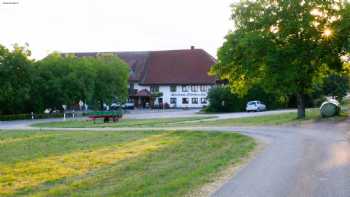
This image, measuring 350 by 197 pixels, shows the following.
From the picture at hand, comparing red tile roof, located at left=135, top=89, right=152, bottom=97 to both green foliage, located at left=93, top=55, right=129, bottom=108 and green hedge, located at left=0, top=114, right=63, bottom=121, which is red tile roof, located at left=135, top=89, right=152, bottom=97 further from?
green hedge, located at left=0, top=114, right=63, bottom=121

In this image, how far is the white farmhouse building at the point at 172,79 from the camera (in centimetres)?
9488

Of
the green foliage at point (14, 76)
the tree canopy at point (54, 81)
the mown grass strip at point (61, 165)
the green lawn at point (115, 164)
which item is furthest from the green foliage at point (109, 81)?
the mown grass strip at point (61, 165)

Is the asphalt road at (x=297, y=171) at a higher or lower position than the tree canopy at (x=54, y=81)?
lower

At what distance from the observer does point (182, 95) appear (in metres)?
96.2

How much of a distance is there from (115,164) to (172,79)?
253 feet

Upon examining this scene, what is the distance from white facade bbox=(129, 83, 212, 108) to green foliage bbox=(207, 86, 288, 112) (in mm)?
16720

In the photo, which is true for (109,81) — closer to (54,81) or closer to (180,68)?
(54,81)

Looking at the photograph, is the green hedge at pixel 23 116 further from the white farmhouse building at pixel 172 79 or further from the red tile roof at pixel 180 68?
the red tile roof at pixel 180 68

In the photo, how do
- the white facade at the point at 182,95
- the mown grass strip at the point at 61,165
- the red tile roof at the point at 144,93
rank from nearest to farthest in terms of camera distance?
the mown grass strip at the point at 61,165 < the white facade at the point at 182,95 < the red tile roof at the point at 144,93

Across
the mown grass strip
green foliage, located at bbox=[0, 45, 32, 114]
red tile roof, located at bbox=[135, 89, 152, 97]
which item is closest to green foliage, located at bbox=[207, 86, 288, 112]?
red tile roof, located at bbox=[135, 89, 152, 97]

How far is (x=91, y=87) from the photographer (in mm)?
76000

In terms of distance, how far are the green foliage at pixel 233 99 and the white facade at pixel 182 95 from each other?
1672 centimetres

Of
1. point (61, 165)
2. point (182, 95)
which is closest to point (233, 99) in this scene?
point (182, 95)

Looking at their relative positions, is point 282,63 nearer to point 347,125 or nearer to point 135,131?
point 347,125
